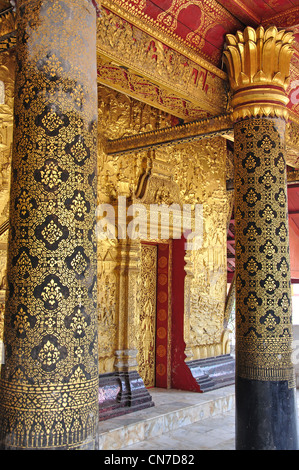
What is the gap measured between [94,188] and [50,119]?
1.27 feet

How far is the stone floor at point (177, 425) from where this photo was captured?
489cm

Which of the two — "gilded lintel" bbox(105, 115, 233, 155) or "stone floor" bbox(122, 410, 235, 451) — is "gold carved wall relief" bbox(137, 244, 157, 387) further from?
"gilded lintel" bbox(105, 115, 233, 155)

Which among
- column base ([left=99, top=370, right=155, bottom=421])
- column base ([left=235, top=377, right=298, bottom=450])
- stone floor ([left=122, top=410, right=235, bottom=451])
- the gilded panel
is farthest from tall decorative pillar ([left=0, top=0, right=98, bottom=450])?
the gilded panel

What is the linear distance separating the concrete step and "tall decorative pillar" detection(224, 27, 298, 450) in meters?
1.42

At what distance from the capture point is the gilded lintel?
4.98 metres

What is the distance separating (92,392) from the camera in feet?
7.15

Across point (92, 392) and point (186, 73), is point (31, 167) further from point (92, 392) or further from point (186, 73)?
point (186, 73)

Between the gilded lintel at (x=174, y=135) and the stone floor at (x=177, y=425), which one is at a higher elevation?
the gilded lintel at (x=174, y=135)

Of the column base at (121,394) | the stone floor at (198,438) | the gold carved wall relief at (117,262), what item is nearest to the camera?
the stone floor at (198,438)

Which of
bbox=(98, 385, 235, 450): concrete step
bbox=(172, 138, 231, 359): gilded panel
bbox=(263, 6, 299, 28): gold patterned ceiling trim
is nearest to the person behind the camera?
bbox=(263, 6, 299, 28): gold patterned ceiling trim

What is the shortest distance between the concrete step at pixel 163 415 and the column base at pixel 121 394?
3.8 inches

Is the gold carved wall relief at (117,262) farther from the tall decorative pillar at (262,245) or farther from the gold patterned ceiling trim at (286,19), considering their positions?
the gold patterned ceiling trim at (286,19)

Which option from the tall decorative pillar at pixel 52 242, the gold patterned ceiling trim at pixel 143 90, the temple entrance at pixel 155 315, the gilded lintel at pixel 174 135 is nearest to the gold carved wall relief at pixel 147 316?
the temple entrance at pixel 155 315

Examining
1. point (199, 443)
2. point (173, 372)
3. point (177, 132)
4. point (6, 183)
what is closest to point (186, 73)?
point (177, 132)
